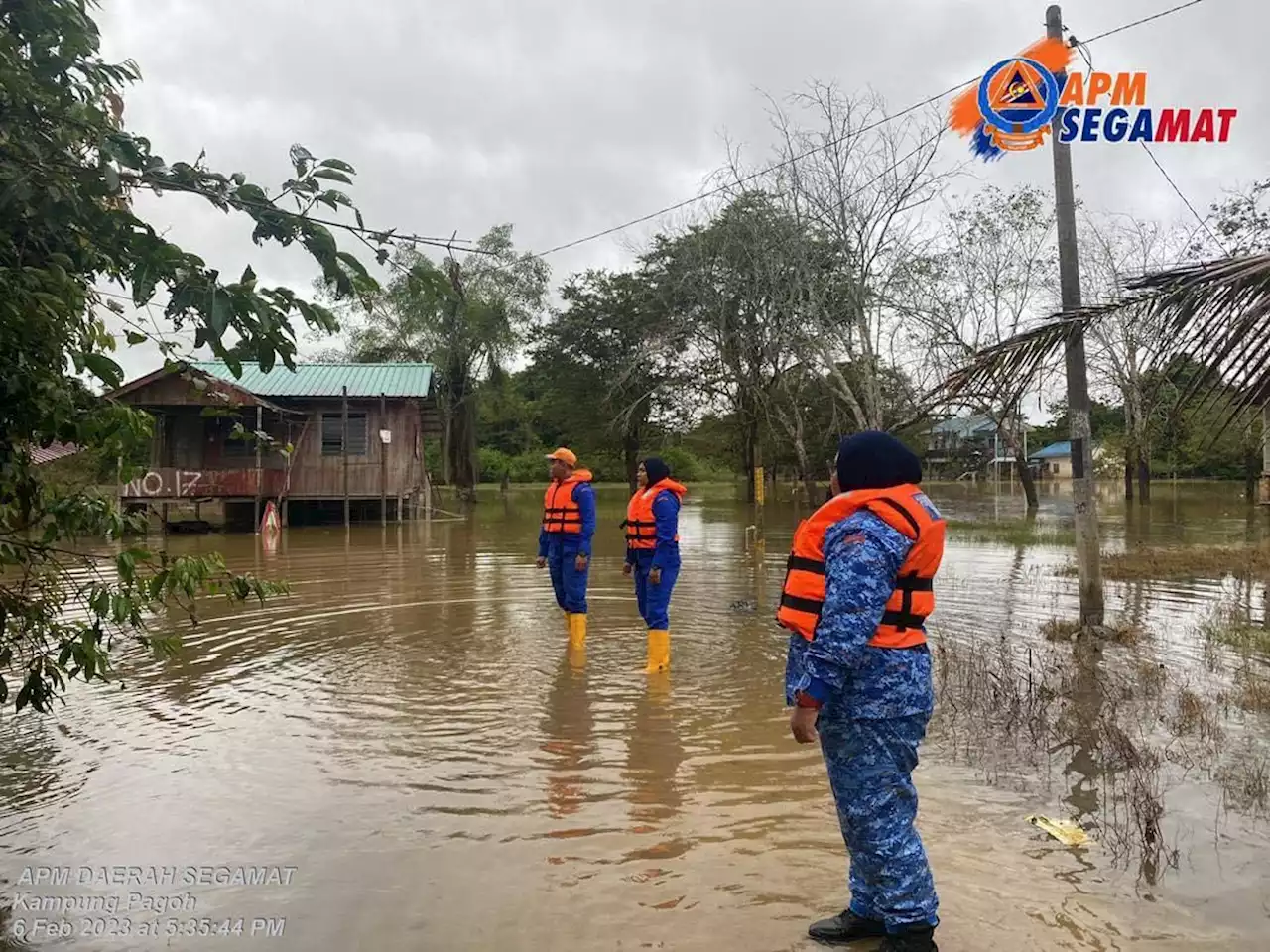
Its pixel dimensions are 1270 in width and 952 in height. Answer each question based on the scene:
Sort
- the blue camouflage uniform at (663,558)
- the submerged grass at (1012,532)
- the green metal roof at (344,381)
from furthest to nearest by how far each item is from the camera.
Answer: the green metal roof at (344,381), the submerged grass at (1012,532), the blue camouflage uniform at (663,558)

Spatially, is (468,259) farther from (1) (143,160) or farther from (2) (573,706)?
(1) (143,160)

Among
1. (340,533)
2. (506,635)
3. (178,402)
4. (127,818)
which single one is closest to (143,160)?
(127,818)

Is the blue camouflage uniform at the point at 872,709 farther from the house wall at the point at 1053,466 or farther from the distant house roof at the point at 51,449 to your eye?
the house wall at the point at 1053,466

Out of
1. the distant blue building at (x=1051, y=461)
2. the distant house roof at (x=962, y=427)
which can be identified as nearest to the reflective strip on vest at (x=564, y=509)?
the distant house roof at (x=962, y=427)

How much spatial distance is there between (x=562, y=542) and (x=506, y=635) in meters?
1.53

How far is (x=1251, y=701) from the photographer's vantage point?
6102 millimetres

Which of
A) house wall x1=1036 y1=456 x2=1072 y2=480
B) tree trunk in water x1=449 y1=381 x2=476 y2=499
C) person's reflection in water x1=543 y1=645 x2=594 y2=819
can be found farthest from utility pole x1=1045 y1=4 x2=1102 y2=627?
house wall x1=1036 y1=456 x2=1072 y2=480

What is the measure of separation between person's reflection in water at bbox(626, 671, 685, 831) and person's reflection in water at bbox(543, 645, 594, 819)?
290mm

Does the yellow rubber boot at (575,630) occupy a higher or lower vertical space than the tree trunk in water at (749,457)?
lower

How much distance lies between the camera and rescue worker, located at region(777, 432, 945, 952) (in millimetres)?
3016

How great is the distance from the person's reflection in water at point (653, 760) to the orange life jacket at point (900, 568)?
1791 mm

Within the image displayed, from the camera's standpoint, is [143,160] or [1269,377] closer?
[143,160]

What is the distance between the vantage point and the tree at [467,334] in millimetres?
37781

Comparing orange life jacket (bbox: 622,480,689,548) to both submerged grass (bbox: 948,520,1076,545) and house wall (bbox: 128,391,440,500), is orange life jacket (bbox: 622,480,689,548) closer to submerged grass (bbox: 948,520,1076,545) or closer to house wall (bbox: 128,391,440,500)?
submerged grass (bbox: 948,520,1076,545)
